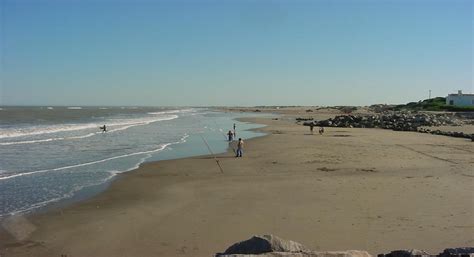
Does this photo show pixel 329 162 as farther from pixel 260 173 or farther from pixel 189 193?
pixel 189 193

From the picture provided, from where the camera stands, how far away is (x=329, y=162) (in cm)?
2064

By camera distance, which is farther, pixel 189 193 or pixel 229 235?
pixel 189 193

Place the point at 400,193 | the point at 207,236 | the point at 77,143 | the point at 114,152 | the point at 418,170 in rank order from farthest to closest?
the point at 77,143, the point at 114,152, the point at 418,170, the point at 400,193, the point at 207,236

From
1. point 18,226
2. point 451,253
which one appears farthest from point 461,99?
point 451,253

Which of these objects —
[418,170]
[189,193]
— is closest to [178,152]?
[189,193]

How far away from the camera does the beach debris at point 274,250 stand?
5524 mm

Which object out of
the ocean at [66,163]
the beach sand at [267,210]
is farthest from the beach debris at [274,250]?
the ocean at [66,163]

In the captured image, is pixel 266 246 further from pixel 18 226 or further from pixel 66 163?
pixel 66 163

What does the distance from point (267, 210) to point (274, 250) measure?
231 inches

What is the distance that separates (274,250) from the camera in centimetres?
586

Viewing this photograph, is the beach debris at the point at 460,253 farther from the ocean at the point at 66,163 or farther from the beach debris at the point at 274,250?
the ocean at the point at 66,163

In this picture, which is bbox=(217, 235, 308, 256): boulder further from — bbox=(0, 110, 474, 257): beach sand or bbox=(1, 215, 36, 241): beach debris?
bbox=(1, 215, 36, 241): beach debris

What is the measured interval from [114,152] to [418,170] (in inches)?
646

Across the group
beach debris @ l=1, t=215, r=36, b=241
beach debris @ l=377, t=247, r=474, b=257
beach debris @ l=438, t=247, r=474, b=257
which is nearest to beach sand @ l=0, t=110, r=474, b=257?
beach debris @ l=1, t=215, r=36, b=241
